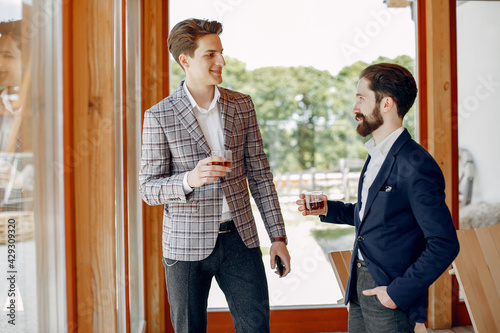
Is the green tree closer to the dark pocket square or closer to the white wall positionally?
the white wall

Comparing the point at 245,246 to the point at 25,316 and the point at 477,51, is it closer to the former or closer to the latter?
the point at 25,316

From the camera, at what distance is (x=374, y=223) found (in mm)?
A: 1571

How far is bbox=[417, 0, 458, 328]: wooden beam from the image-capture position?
316 centimetres

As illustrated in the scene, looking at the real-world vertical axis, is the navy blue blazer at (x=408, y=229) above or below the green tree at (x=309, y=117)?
below

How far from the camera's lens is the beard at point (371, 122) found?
165cm

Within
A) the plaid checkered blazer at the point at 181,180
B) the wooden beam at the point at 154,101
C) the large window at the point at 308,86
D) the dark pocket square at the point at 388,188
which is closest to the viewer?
the dark pocket square at the point at 388,188

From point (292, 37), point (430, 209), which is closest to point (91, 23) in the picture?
point (430, 209)

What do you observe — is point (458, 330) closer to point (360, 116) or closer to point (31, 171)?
point (360, 116)

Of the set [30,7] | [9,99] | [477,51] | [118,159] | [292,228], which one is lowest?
[292,228]

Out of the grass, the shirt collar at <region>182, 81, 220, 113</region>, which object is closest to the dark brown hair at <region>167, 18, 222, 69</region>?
the shirt collar at <region>182, 81, 220, 113</region>

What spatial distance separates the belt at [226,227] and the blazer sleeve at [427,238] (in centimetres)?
65

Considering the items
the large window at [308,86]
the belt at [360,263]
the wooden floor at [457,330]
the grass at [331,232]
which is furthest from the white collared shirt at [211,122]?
the wooden floor at [457,330]

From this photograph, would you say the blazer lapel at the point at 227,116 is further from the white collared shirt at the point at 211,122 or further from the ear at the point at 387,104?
the ear at the point at 387,104

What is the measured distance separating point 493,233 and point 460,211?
895 millimetres
